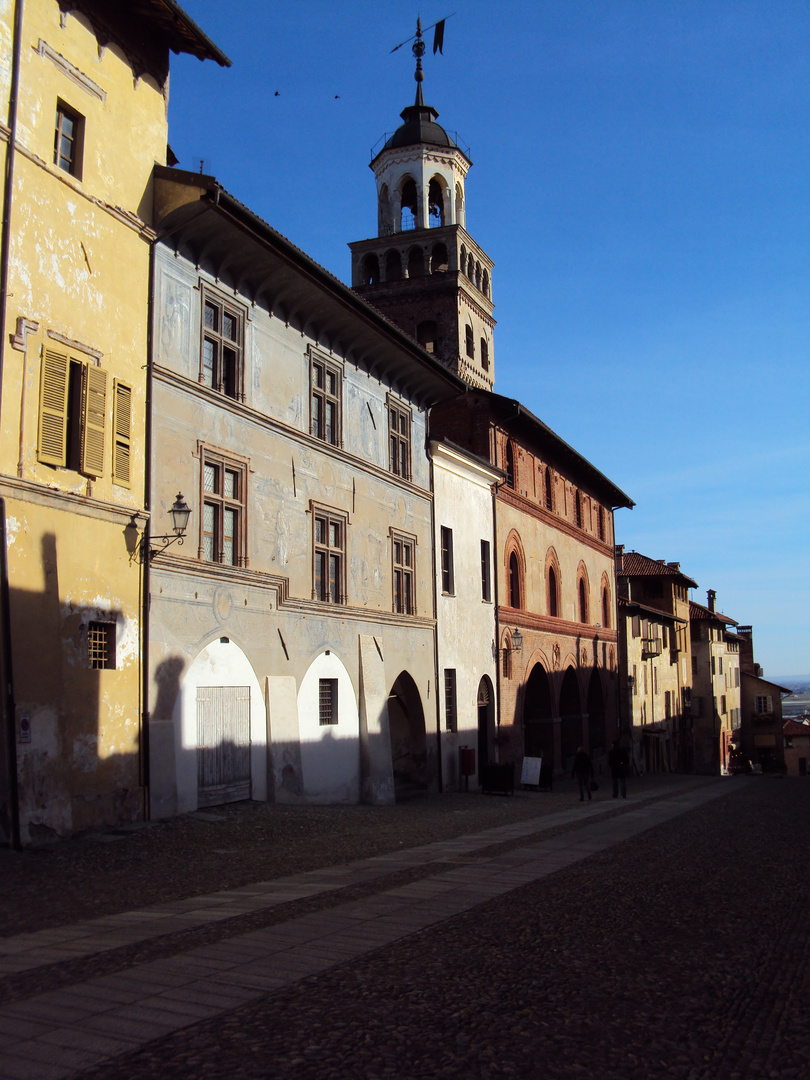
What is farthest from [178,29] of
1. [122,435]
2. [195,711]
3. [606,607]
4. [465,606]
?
[606,607]

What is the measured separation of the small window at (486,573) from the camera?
30.1 meters

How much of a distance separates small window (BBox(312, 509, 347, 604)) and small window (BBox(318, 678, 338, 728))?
5.74ft

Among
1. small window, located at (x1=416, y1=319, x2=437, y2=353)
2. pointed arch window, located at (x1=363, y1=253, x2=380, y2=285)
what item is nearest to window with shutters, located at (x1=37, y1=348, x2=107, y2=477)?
small window, located at (x1=416, y1=319, x2=437, y2=353)

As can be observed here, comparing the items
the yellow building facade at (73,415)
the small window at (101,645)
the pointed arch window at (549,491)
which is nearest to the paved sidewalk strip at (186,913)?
the yellow building facade at (73,415)

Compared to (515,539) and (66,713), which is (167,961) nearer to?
(66,713)

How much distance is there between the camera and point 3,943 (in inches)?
294

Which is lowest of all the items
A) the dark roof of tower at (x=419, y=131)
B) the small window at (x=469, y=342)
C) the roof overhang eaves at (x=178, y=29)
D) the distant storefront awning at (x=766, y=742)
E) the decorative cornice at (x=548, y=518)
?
the distant storefront awning at (x=766, y=742)

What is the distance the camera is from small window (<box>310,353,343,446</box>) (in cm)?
2114

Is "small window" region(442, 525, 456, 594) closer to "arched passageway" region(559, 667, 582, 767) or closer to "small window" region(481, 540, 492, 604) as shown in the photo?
"small window" region(481, 540, 492, 604)

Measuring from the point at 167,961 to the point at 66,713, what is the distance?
7.34m

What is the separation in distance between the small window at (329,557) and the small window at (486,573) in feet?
30.2

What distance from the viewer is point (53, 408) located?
13.7 metres

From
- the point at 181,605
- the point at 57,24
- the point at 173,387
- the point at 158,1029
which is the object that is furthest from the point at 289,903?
the point at 57,24

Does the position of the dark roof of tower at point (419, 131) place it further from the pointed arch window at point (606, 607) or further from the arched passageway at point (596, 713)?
the arched passageway at point (596, 713)
